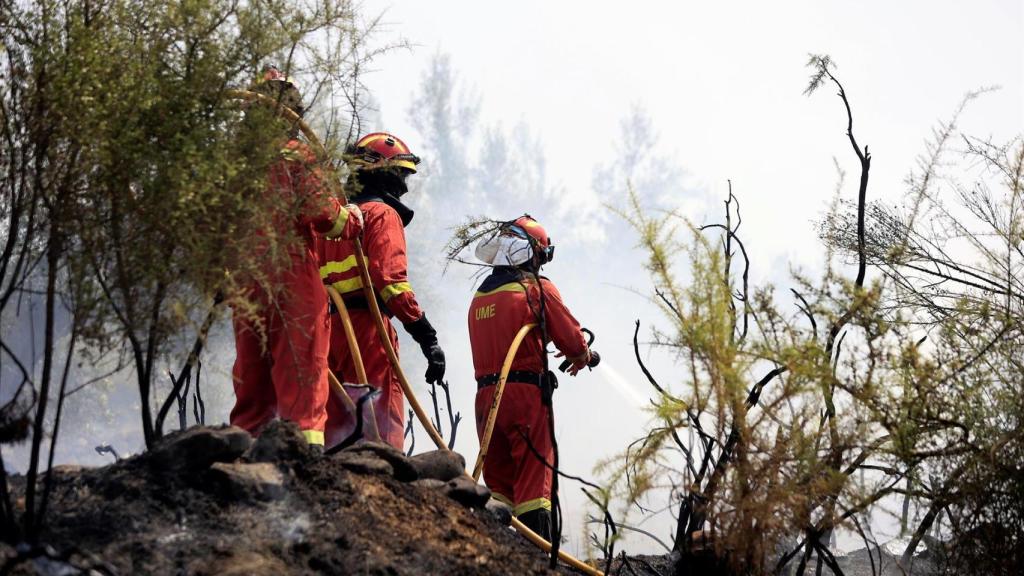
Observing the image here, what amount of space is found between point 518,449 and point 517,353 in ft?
1.96

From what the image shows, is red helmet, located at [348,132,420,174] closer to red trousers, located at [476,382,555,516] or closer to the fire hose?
the fire hose

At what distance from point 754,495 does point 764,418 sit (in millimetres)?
295

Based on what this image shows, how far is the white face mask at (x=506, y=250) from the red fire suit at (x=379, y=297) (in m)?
0.75

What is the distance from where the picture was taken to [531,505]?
6891 millimetres

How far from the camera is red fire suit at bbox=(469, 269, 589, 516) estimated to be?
7.05 meters

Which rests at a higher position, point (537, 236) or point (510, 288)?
point (537, 236)

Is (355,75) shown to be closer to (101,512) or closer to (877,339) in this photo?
(101,512)

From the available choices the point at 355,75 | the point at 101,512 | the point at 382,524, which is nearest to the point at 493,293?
the point at 355,75

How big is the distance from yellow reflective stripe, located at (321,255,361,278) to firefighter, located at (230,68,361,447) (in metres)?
0.99

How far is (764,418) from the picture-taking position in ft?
14.0

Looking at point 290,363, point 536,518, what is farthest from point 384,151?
point 536,518

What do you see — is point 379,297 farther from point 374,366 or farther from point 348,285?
point 374,366

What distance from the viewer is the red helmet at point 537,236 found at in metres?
7.27

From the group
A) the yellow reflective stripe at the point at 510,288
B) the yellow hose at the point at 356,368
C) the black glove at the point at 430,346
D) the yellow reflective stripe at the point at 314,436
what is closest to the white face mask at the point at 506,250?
the yellow reflective stripe at the point at 510,288
